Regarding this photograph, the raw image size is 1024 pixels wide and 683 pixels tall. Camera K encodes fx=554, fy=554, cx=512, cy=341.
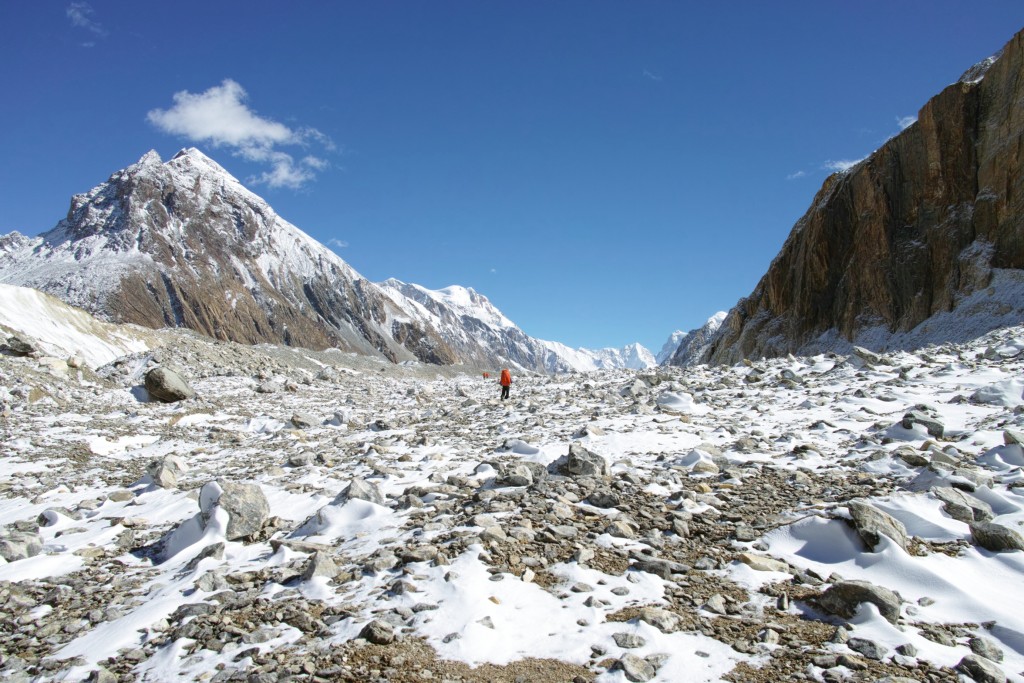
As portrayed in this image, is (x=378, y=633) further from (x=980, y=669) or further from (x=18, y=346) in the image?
(x=18, y=346)

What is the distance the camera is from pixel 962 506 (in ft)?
20.5

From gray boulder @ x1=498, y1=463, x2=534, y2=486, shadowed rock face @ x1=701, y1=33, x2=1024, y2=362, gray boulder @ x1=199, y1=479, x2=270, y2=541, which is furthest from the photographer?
shadowed rock face @ x1=701, y1=33, x2=1024, y2=362

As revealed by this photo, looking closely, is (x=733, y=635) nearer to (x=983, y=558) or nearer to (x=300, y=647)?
(x=983, y=558)

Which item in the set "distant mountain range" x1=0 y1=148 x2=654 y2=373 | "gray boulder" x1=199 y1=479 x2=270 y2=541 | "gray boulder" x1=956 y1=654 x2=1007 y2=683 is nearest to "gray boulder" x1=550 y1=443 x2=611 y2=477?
"gray boulder" x1=199 y1=479 x2=270 y2=541

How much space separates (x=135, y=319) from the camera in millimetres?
130875

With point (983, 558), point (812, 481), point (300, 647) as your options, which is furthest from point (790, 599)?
point (300, 647)

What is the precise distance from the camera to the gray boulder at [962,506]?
20.2ft

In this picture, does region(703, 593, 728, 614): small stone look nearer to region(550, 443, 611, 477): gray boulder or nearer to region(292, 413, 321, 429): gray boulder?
region(550, 443, 611, 477): gray boulder

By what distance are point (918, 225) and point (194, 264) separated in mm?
166718

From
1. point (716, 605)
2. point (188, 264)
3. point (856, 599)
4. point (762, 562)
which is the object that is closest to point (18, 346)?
point (716, 605)

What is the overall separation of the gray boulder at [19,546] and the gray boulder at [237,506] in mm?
1891

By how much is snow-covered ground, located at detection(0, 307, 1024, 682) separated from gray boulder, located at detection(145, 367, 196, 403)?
846 centimetres

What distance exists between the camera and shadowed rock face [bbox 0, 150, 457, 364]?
452 ft

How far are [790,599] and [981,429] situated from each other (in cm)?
737
